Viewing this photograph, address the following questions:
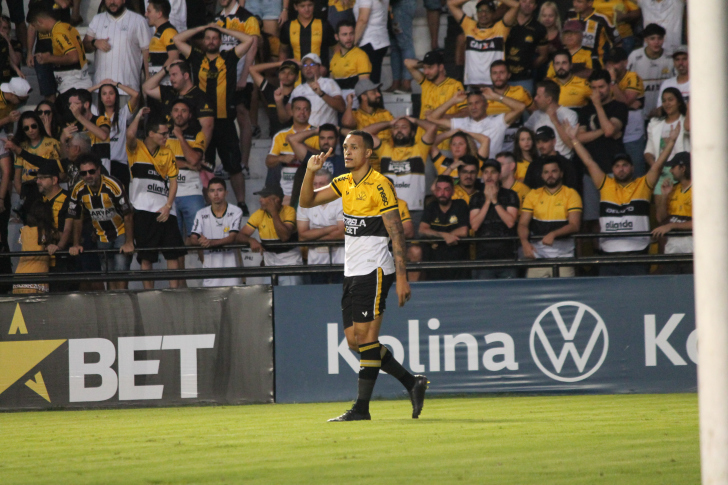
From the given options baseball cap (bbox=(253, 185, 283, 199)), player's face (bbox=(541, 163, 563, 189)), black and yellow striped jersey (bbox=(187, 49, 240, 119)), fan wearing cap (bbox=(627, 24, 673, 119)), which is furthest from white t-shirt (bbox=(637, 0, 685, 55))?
black and yellow striped jersey (bbox=(187, 49, 240, 119))

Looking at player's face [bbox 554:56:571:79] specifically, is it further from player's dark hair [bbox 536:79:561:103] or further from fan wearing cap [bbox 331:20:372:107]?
fan wearing cap [bbox 331:20:372:107]

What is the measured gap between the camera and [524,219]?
35.2 ft

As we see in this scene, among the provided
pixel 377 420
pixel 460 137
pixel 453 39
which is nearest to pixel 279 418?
pixel 377 420

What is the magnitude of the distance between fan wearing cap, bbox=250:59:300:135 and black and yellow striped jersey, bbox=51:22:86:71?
2.62 m

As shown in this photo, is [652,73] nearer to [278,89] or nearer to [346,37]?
[346,37]

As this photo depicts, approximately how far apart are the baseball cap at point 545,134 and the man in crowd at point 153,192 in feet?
15.3

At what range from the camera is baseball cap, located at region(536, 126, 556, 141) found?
11094mm

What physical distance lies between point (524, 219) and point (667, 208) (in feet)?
5.59

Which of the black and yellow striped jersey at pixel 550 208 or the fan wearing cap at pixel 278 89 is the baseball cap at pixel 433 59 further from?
the black and yellow striped jersey at pixel 550 208

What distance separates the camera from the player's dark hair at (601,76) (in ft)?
38.5

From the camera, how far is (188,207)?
1198 centimetres

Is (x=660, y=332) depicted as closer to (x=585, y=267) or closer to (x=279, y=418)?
(x=585, y=267)

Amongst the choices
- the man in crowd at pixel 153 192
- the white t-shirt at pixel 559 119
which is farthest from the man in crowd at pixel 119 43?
the white t-shirt at pixel 559 119

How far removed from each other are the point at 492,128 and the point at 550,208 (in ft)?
5.71
